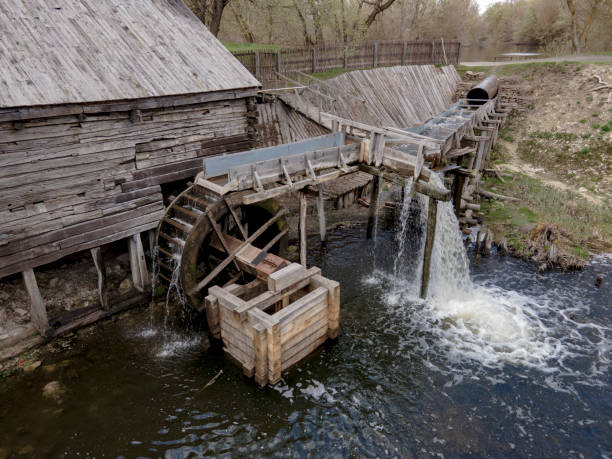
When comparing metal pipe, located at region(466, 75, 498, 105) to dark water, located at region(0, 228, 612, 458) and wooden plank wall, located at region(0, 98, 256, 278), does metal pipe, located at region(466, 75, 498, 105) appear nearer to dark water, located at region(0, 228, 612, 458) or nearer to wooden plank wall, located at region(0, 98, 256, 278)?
dark water, located at region(0, 228, 612, 458)

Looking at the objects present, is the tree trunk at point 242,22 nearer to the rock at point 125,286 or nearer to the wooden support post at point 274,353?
the rock at point 125,286

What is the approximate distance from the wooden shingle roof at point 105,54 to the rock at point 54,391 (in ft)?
16.9

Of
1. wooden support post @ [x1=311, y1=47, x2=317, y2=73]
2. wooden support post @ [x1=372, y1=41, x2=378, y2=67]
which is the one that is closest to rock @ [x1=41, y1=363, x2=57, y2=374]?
wooden support post @ [x1=311, y1=47, x2=317, y2=73]

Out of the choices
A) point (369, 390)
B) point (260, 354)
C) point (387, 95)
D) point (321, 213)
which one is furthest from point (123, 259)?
point (387, 95)

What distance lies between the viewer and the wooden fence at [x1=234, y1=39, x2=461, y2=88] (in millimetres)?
16484

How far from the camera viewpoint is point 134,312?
32.9ft

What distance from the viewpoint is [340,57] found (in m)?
21.4

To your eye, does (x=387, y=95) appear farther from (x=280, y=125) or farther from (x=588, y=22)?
(x=588, y=22)

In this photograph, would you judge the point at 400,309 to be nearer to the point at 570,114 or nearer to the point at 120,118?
the point at 120,118

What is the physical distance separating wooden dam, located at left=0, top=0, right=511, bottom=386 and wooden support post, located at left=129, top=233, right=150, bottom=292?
38 millimetres

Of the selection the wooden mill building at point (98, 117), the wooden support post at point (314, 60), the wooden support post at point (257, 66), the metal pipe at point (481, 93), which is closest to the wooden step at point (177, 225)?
the wooden mill building at point (98, 117)

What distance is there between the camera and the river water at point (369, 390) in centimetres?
678

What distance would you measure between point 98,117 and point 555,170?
1885 centimetres

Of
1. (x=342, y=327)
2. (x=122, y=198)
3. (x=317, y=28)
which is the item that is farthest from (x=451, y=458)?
(x=317, y=28)
